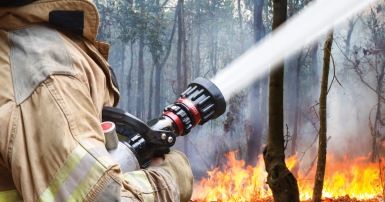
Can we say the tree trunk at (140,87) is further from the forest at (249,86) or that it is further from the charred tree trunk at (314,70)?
the charred tree trunk at (314,70)

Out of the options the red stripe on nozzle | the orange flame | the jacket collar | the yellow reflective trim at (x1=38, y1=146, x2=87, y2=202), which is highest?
the jacket collar

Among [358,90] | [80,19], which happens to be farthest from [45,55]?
[358,90]

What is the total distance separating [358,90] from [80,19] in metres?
7.43

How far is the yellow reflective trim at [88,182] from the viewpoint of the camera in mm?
539

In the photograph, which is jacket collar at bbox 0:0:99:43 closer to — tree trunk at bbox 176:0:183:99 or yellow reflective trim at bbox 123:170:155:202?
yellow reflective trim at bbox 123:170:155:202

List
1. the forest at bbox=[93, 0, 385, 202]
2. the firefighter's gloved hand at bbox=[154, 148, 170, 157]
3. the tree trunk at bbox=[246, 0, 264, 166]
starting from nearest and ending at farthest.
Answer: the firefighter's gloved hand at bbox=[154, 148, 170, 157] < the forest at bbox=[93, 0, 385, 202] < the tree trunk at bbox=[246, 0, 264, 166]

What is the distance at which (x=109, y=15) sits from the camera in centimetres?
672

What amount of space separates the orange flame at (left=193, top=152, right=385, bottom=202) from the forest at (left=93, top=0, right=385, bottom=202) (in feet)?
0.10

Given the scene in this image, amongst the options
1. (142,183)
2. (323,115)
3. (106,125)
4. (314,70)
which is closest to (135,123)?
(106,125)

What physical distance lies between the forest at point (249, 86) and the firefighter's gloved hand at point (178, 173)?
5378 millimetres

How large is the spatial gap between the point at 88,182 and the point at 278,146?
87.5 inches

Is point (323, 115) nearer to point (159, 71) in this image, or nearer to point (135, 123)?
point (135, 123)

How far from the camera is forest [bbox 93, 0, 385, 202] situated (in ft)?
21.2

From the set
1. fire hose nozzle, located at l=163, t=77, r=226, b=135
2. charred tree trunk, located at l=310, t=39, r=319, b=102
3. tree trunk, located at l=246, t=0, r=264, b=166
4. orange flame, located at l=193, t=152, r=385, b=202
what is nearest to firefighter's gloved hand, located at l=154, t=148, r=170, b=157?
fire hose nozzle, located at l=163, t=77, r=226, b=135
